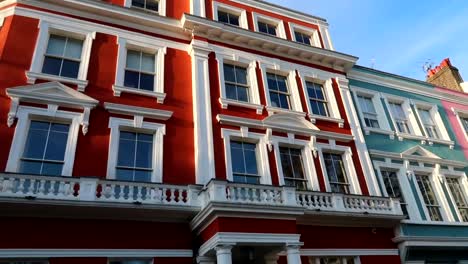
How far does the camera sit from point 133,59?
13.3 meters

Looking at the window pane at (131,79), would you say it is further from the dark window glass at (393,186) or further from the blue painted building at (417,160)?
the dark window glass at (393,186)

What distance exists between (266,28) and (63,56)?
30.6 feet

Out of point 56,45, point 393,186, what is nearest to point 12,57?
Result: point 56,45

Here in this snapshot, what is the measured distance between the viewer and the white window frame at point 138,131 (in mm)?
10633

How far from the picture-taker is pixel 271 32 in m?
17.2

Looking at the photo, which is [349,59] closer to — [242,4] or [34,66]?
[242,4]

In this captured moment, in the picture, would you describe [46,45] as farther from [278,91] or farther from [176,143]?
[278,91]

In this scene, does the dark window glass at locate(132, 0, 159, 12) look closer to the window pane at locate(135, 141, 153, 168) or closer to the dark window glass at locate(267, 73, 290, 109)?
the dark window glass at locate(267, 73, 290, 109)

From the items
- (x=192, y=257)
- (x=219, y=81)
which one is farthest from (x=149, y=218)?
(x=219, y=81)

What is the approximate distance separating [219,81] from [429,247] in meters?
9.97

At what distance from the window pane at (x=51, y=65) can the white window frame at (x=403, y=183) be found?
499 inches

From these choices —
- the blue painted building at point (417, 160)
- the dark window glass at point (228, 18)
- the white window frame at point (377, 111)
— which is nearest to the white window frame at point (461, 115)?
the blue painted building at point (417, 160)

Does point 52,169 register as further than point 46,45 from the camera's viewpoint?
No

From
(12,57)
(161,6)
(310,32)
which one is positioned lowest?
(12,57)
